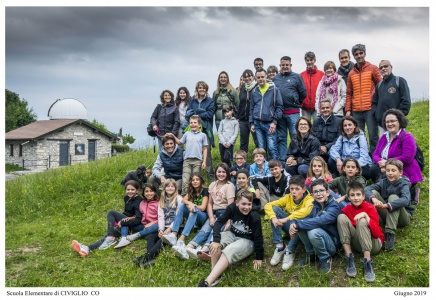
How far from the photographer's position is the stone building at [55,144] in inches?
1261

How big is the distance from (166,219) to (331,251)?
2.95m

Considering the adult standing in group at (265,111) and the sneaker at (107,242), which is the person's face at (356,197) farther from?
the sneaker at (107,242)

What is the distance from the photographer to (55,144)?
3288cm

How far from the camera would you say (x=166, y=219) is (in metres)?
6.89

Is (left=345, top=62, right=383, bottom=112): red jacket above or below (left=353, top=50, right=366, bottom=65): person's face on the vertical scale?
below

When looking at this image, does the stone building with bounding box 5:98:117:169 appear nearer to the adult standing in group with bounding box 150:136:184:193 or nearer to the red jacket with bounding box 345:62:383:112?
the adult standing in group with bounding box 150:136:184:193

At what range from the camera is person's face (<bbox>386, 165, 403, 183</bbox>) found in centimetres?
571

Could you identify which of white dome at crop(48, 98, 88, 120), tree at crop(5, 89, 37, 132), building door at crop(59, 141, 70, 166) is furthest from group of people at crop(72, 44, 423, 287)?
tree at crop(5, 89, 37, 132)

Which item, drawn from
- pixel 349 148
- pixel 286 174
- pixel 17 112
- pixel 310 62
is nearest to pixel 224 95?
pixel 310 62

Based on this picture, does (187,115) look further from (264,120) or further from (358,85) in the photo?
(358,85)

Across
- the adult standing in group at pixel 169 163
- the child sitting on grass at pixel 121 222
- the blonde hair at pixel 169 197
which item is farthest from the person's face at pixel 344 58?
the child sitting on grass at pixel 121 222

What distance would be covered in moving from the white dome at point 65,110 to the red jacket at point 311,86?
37170mm

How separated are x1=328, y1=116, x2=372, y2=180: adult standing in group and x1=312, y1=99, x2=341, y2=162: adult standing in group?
0.94ft
